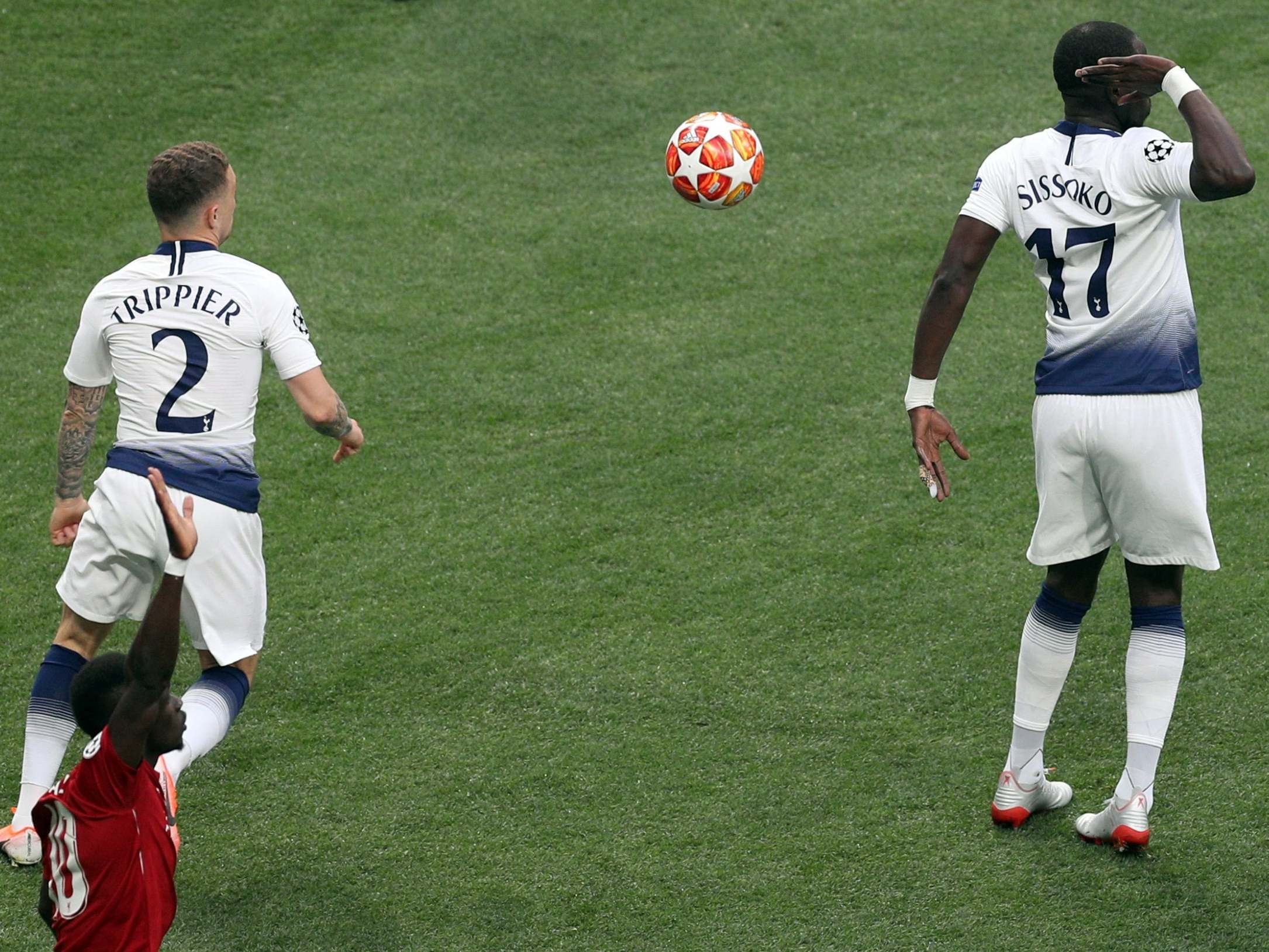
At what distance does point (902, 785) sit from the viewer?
4770 millimetres

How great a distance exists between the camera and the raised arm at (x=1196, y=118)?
396 cm

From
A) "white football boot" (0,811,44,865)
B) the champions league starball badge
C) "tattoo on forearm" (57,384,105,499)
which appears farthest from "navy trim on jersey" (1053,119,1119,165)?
"white football boot" (0,811,44,865)

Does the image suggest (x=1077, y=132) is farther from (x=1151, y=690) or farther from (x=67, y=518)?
(x=67, y=518)

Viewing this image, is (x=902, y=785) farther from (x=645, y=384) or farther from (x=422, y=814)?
→ (x=645, y=384)

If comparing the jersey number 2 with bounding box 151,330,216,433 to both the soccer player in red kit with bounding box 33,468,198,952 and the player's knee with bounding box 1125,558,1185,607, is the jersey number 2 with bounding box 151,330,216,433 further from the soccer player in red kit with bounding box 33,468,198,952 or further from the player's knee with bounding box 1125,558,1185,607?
the player's knee with bounding box 1125,558,1185,607

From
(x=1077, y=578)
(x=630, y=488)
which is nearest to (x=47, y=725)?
(x=630, y=488)

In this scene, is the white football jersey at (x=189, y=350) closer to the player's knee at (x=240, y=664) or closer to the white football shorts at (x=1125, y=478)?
the player's knee at (x=240, y=664)

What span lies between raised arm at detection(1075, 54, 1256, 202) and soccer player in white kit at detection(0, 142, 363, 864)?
2.40m

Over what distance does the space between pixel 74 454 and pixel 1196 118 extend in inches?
133

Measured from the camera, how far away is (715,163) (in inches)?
261

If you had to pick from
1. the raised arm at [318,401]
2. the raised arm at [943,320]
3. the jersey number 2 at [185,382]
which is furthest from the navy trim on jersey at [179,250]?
the raised arm at [943,320]

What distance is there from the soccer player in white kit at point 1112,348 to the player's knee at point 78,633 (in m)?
2.57

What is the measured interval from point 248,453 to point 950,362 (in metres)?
4.04

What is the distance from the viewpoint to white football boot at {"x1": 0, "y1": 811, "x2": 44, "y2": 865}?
4.42 m
